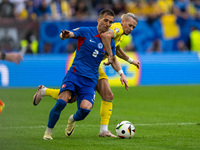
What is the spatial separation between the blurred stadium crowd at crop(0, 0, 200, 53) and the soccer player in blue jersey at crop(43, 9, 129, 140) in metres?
14.1

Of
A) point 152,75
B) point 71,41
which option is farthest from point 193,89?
point 71,41

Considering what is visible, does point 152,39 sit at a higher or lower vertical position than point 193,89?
higher

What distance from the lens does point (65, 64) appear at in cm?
2186

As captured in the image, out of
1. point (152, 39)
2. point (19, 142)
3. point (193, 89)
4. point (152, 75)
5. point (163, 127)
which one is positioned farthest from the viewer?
point (152, 39)

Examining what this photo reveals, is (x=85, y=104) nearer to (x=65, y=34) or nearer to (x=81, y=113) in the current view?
(x=81, y=113)

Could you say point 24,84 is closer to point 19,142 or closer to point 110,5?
point 110,5

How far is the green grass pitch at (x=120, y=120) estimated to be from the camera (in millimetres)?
8508

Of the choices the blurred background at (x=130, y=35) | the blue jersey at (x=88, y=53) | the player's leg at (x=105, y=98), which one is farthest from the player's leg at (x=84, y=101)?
the blurred background at (x=130, y=35)

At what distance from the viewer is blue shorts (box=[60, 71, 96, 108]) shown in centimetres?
922

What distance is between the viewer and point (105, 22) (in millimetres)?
9352

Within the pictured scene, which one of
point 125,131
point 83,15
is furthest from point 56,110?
point 83,15

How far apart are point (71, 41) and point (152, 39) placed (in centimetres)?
383

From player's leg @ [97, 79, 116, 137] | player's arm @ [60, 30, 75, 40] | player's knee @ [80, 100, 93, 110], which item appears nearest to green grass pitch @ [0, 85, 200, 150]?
player's leg @ [97, 79, 116, 137]

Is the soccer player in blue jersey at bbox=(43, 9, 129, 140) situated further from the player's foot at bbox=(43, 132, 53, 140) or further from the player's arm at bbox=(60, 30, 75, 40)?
the player's arm at bbox=(60, 30, 75, 40)
